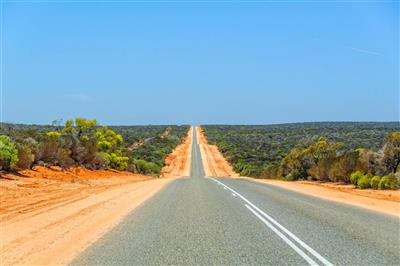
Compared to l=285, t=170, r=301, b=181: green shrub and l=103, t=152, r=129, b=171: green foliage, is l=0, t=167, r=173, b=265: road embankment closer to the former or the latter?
l=103, t=152, r=129, b=171: green foliage

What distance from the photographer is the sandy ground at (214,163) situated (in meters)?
66.9

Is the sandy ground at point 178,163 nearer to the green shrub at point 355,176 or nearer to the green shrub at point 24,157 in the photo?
the green shrub at point 355,176

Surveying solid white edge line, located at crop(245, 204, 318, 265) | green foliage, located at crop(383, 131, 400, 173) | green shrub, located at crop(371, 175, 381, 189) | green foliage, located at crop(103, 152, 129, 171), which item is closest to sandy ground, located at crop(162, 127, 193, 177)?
green foliage, located at crop(103, 152, 129, 171)

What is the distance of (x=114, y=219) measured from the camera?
13.2m

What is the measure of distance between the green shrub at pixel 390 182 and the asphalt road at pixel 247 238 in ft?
38.8

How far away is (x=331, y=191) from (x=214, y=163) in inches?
2078

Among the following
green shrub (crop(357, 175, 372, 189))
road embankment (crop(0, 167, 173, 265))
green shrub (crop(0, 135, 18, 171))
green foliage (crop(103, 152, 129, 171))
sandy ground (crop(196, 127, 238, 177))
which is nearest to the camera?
road embankment (crop(0, 167, 173, 265))

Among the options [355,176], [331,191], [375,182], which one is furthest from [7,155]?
[355,176]

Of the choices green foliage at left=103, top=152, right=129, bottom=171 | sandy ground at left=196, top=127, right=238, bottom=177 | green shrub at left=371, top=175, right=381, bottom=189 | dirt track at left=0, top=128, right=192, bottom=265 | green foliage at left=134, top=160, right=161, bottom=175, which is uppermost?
dirt track at left=0, top=128, right=192, bottom=265

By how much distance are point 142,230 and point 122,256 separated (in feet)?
9.34

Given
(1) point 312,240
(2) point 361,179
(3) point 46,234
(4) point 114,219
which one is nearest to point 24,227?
(3) point 46,234

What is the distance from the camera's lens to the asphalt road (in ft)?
26.7

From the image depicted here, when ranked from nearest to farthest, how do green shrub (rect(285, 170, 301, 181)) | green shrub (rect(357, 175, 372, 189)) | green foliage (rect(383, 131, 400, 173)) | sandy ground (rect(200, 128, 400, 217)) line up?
sandy ground (rect(200, 128, 400, 217))
green shrub (rect(357, 175, 372, 189))
green foliage (rect(383, 131, 400, 173))
green shrub (rect(285, 170, 301, 181))

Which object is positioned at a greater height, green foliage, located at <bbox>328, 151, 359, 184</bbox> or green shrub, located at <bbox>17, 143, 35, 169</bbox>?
green shrub, located at <bbox>17, 143, 35, 169</bbox>
